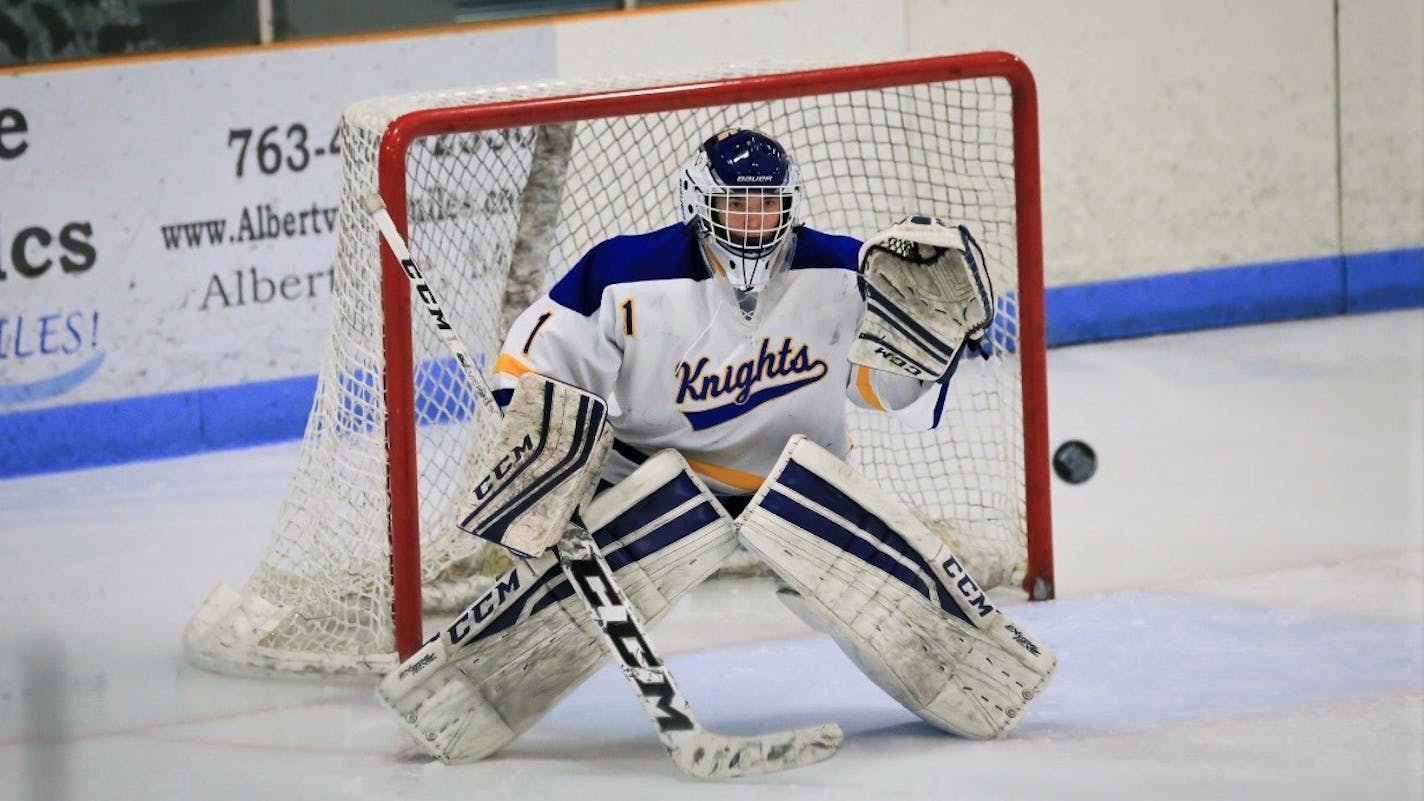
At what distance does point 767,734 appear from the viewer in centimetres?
347

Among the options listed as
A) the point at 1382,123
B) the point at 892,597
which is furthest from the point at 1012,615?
the point at 1382,123

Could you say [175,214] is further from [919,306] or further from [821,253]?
[919,306]

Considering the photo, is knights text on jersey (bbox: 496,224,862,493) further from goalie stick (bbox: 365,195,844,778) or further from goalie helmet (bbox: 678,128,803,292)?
goalie stick (bbox: 365,195,844,778)

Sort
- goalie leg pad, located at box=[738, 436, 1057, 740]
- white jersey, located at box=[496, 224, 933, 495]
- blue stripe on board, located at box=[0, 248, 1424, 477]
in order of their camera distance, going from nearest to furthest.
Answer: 1. goalie leg pad, located at box=[738, 436, 1057, 740]
2. white jersey, located at box=[496, 224, 933, 495]
3. blue stripe on board, located at box=[0, 248, 1424, 477]

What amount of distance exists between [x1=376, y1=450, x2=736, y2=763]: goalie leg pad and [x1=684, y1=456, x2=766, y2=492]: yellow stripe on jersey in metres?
0.17

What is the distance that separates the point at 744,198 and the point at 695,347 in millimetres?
263

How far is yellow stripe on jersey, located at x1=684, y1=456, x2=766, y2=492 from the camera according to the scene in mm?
3596

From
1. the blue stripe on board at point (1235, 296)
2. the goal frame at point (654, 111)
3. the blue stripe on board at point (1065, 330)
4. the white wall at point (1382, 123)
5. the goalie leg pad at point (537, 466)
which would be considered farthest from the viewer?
the white wall at point (1382, 123)

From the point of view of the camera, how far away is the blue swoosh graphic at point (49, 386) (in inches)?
225

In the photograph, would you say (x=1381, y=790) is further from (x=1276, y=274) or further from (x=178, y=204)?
(x=1276, y=274)

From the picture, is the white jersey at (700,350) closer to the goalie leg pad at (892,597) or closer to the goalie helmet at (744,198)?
the goalie helmet at (744,198)

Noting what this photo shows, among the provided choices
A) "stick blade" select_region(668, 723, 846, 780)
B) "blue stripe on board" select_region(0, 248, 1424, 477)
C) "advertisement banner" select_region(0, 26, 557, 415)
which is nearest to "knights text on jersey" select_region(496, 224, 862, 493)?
"stick blade" select_region(668, 723, 846, 780)

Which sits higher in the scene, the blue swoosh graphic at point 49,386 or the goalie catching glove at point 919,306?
the goalie catching glove at point 919,306

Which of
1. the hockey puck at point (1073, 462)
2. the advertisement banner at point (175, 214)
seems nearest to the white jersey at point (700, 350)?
the hockey puck at point (1073, 462)
